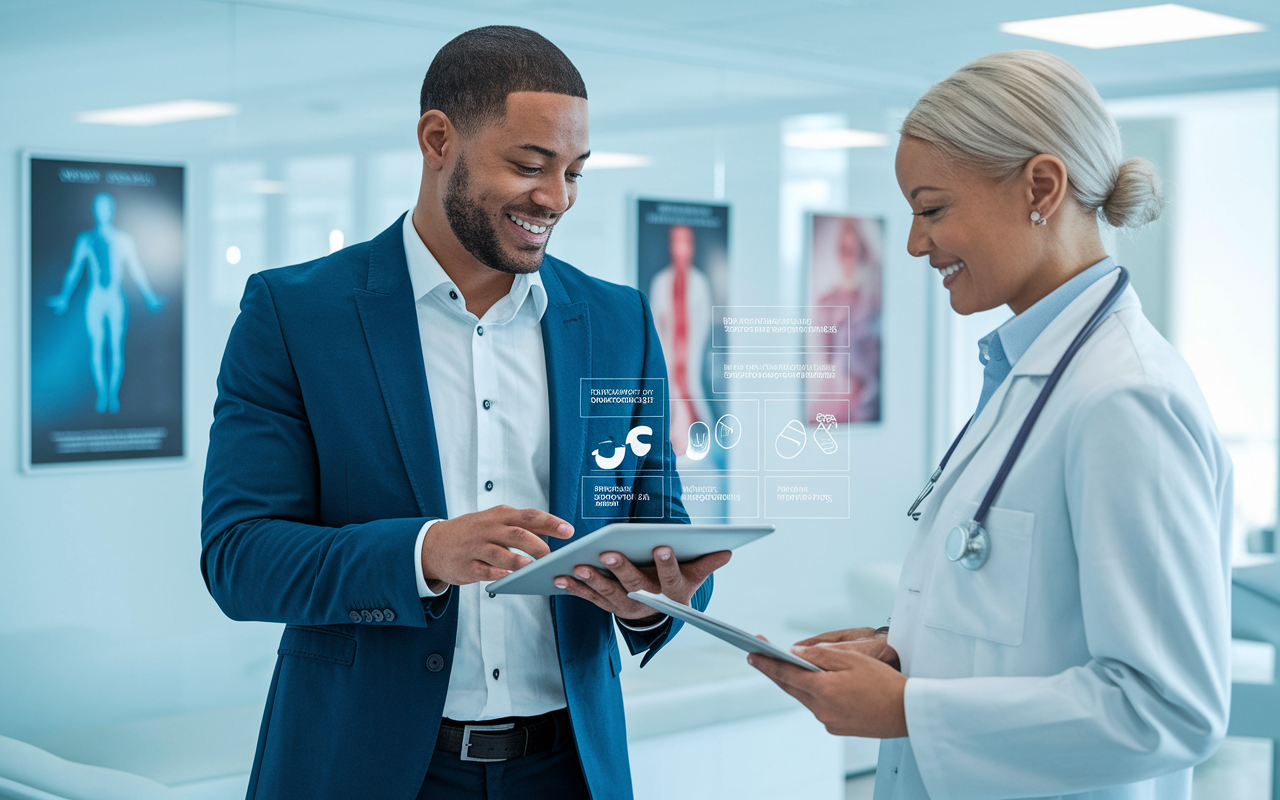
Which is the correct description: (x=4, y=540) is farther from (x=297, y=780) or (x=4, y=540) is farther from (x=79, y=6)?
(x=297, y=780)

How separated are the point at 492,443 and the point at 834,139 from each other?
399 centimetres

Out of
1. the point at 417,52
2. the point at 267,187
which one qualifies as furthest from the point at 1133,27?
the point at 267,187

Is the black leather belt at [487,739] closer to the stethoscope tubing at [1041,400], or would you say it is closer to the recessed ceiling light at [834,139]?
the stethoscope tubing at [1041,400]

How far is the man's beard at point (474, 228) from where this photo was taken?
177 centimetres

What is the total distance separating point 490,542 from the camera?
1.46 m

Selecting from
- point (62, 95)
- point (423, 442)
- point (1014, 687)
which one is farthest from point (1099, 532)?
point (62, 95)

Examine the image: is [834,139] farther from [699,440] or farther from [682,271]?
[699,440]

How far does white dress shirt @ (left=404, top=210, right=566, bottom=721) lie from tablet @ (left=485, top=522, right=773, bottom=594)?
0.21 m

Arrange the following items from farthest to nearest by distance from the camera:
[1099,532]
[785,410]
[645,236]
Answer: [645,236] < [785,410] < [1099,532]

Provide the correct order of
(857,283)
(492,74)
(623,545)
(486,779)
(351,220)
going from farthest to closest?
(857,283)
(351,220)
(492,74)
(486,779)
(623,545)

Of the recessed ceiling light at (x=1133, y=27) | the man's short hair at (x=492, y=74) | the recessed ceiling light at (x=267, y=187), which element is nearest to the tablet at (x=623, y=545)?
the man's short hair at (x=492, y=74)

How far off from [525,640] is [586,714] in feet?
0.51

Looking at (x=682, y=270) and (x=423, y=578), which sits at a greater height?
(x=682, y=270)

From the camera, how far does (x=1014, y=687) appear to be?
4.23 ft
